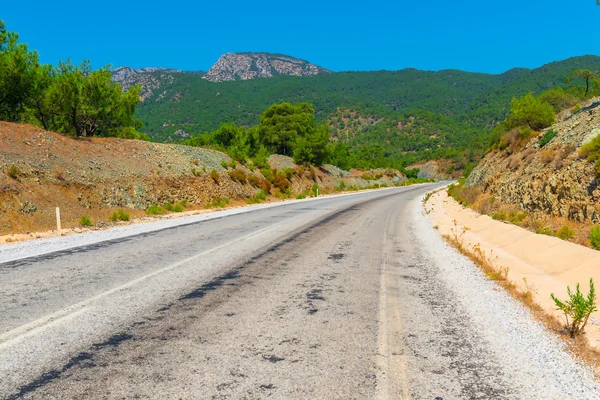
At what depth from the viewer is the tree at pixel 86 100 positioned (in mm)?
23625

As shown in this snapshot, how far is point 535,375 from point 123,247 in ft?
31.4

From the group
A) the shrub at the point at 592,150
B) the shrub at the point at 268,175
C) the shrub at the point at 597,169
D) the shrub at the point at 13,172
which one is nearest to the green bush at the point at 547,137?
the shrub at the point at 592,150

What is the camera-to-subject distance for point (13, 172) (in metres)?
17.0

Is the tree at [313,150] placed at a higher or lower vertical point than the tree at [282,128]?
lower

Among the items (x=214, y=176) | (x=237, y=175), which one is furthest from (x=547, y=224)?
(x=237, y=175)

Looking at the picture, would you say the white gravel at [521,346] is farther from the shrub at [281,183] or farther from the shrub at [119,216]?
the shrub at [281,183]

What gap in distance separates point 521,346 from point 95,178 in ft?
71.2

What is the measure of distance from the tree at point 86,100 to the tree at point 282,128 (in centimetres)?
3372

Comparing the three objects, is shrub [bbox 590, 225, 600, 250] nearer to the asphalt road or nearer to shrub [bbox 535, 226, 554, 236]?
shrub [bbox 535, 226, 554, 236]

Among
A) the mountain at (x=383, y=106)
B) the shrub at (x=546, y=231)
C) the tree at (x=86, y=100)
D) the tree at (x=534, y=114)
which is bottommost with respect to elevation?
the shrub at (x=546, y=231)

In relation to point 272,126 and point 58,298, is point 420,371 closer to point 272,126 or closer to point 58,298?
point 58,298

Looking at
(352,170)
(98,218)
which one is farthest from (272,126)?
(98,218)

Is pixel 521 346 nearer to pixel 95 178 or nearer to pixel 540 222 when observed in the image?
pixel 540 222

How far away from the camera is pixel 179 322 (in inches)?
187
